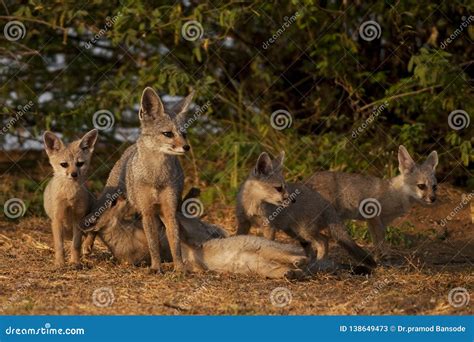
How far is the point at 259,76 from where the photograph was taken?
1259 cm

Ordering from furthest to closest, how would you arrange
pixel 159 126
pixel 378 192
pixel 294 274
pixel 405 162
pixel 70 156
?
pixel 405 162 < pixel 378 192 < pixel 70 156 < pixel 159 126 < pixel 294 274

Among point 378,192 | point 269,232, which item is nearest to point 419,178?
point 378,192

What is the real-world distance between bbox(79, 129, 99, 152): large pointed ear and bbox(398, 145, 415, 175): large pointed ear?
11.4 feet

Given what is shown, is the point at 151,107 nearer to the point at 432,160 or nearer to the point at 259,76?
the point at 432,160

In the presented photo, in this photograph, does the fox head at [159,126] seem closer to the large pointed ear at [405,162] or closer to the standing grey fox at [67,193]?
the standing grey fox at [67,193]

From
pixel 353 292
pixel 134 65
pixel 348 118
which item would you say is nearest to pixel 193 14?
pixel 134 65

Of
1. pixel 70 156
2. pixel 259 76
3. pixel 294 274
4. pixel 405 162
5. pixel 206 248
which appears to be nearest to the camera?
pixel 294 274

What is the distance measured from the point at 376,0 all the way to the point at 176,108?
180 inches

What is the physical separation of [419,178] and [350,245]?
1676mm

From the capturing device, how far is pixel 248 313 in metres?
6.36

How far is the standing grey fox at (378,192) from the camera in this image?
9.28 metres

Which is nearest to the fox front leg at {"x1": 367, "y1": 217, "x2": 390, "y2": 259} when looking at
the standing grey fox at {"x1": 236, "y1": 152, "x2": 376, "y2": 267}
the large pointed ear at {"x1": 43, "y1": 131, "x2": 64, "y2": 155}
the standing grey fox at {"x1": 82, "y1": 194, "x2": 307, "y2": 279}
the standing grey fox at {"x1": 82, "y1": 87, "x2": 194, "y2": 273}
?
the standing grey fox at {"x1": 236, "y1": 152, "x2": 376, "y2": 267}

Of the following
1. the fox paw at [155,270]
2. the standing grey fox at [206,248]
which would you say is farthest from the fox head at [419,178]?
the fox paw at [155,270]

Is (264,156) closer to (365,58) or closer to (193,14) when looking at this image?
(193,14)
